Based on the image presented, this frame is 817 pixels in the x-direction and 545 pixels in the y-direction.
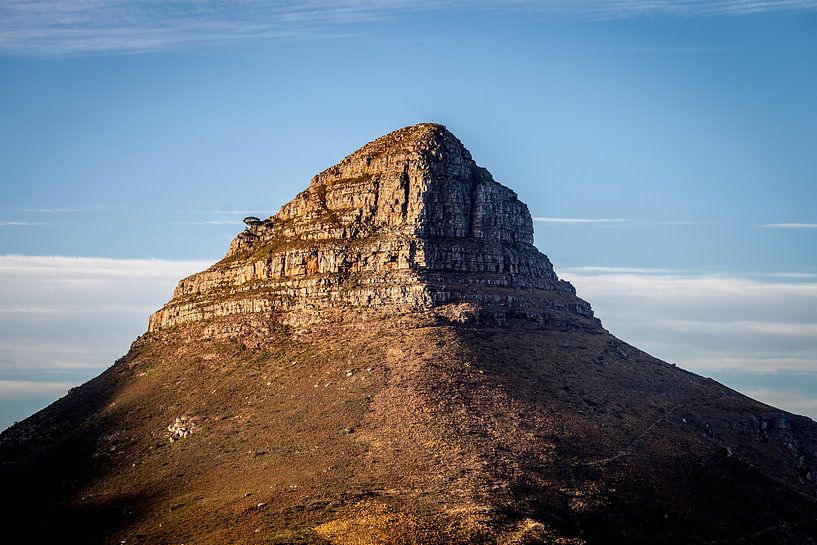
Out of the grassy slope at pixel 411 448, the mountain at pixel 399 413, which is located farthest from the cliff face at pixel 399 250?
the grassy slope at pixel 411 448

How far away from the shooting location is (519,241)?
16112 cm

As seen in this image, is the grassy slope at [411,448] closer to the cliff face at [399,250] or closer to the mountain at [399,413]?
the mountain at [399,413]

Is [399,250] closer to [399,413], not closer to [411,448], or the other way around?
[399,413]

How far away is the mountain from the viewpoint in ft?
361

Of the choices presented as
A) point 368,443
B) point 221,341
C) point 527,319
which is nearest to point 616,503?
point 368,443

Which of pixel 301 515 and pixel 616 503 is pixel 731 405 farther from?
pixel 301 515

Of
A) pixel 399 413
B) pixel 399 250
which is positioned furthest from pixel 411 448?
pixel 399 250

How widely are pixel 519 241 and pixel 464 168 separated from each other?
1306cm

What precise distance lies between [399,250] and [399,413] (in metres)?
28.9

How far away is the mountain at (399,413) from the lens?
361ft

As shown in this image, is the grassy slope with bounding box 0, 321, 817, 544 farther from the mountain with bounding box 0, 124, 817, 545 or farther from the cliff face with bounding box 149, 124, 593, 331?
the cliff face with bounding box 149, 124, 593, 331

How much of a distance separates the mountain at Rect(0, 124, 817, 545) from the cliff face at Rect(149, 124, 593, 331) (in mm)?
322

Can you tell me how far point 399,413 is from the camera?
124 meters

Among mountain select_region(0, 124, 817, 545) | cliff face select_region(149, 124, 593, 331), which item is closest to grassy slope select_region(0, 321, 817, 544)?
mountain select_region(0, 124, 817, 545)
